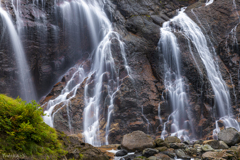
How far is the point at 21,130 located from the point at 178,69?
14321mm

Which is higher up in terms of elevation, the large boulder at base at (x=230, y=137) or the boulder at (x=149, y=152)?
the large boulder at base at (x=230, y=137)

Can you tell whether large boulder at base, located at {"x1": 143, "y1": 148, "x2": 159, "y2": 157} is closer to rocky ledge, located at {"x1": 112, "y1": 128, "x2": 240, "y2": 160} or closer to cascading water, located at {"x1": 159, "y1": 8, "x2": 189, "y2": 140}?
rocky ledge, located at {"x1": 112, "y1": 128, "x2": 240, "y2": 160}

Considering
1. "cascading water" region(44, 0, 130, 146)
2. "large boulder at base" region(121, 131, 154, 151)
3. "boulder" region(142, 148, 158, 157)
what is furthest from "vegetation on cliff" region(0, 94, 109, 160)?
"cascading water" region(44, 0, 130, 146)

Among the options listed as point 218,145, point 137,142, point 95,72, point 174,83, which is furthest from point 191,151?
point 95,72

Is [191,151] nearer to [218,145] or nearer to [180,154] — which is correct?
[180,154]

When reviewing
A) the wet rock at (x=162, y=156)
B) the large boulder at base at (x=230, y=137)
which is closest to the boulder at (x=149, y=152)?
the wet rock at (x=162, y=156)

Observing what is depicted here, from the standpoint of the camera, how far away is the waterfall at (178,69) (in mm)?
13625

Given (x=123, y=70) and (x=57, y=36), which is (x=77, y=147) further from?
(x=57, y=36)

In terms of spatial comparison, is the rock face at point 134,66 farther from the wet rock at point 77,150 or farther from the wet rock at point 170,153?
the wet rock at point 77,150

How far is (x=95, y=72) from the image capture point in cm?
1533

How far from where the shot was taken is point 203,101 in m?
14.1

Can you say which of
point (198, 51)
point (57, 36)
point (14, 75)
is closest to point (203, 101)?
point (198, 51)

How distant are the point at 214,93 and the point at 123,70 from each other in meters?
7.99

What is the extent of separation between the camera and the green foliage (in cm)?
346
